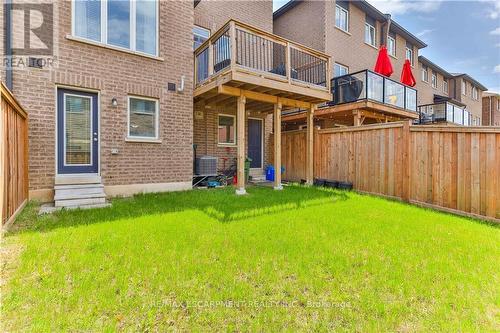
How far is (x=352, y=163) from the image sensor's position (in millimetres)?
8359

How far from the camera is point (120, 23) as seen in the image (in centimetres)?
696

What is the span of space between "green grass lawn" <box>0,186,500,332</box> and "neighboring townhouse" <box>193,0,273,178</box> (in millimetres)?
5335

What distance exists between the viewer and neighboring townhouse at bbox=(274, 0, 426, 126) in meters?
10.3

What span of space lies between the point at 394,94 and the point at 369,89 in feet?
6.83

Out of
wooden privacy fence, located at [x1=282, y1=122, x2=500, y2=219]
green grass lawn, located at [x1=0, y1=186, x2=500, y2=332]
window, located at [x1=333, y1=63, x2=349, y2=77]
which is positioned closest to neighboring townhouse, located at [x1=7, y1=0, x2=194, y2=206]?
green grass lawn, located at [x1=0, y1=186, x2=500, y2=332]

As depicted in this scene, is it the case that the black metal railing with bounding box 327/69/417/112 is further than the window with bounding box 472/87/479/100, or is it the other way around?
the window with bounding box 472/87/479/100

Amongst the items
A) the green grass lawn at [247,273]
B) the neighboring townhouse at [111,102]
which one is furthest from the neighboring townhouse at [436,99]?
the neighboring townhouse at [111,102]

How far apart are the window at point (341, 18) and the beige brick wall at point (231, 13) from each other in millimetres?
3568

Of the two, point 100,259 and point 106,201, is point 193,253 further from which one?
point 106,201

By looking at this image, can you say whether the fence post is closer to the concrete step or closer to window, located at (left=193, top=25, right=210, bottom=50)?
the concrete step

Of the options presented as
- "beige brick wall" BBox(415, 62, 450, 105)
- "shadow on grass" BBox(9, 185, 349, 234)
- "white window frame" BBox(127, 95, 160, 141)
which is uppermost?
"beige brick wall" BBox(415, 62, 450, 105)

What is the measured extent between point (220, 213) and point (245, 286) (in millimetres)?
2667

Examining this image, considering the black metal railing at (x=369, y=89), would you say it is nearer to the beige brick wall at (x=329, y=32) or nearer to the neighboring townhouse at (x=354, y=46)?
the neighboring townhouse at (x=354, y=46)

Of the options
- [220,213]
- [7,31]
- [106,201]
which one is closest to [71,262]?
[220,213]
